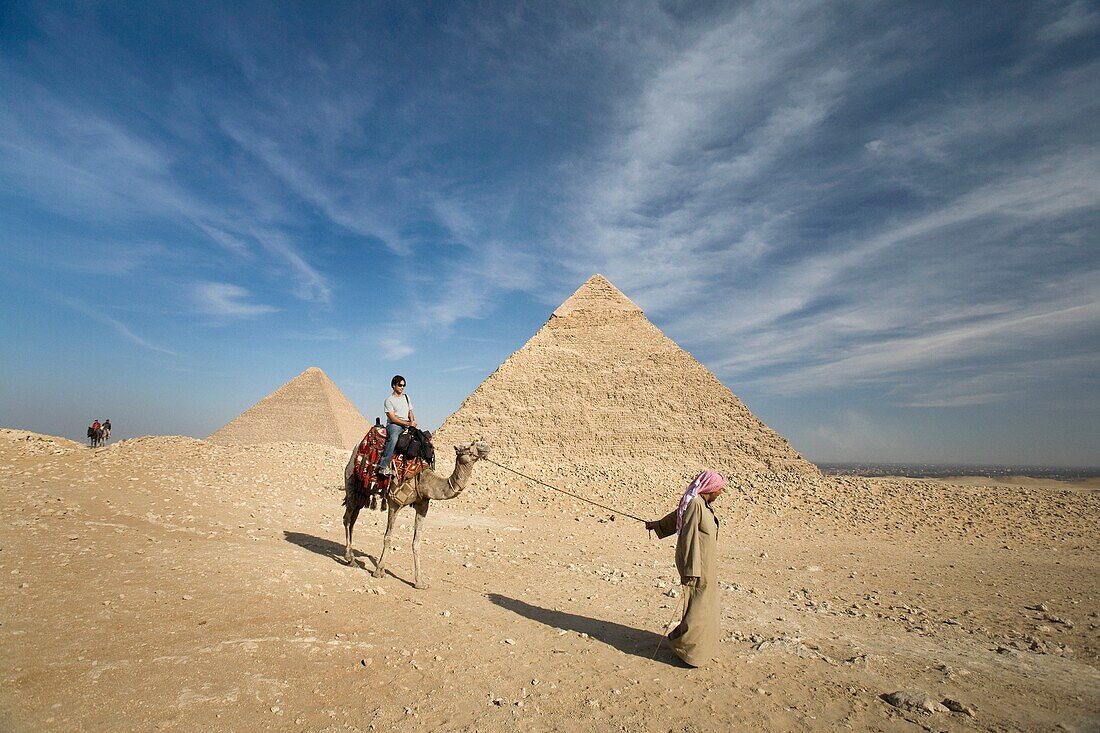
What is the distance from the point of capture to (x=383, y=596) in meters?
4.53

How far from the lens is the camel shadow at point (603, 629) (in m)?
3.73

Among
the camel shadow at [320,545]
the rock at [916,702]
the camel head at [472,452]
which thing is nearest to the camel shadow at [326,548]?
the camel shadow at [320,545]

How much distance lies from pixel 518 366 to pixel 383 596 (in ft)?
96.2

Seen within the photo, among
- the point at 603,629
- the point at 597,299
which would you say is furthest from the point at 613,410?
the point at 603,629

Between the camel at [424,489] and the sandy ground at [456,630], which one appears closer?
the sandy ground at [456,630]

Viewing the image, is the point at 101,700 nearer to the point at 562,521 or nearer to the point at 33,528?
the point at 33,528

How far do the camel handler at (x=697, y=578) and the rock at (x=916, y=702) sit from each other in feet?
3.37

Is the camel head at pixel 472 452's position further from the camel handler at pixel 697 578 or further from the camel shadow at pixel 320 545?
the camel handler at pixel 697 578

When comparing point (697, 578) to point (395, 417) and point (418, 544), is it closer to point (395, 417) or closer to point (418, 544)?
point (418, 544)

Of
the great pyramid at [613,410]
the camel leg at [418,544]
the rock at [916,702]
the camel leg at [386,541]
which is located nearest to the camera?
the rock at [916,702]

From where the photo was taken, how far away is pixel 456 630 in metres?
3.90

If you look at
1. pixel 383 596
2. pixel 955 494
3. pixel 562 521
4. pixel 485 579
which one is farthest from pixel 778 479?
pixel 383 596

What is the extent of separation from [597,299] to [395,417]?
33.7 metres

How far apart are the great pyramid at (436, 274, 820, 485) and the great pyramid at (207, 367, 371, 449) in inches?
365
